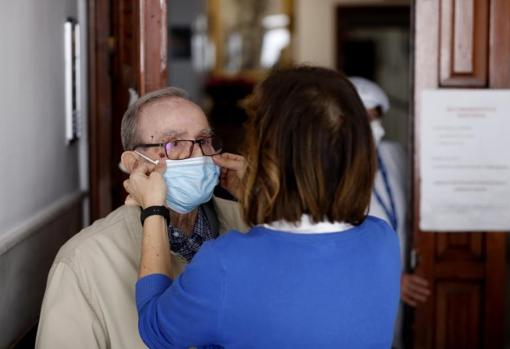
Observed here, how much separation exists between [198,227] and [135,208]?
0.20m

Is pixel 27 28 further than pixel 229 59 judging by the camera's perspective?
No

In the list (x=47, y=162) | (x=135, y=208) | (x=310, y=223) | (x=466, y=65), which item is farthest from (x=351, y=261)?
(x=466, y=65)

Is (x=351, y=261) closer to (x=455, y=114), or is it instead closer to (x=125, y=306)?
(x=125, y=306)

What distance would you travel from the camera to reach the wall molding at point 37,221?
1.97m

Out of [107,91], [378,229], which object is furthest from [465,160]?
[107,91]

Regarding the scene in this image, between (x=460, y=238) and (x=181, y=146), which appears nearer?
(x=181, y=146)

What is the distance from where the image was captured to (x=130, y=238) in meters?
1.79

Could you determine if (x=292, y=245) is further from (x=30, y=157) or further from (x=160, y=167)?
(x=30, y=157)

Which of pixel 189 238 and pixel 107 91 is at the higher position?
pixel 107 91

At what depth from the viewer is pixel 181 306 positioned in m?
1.29

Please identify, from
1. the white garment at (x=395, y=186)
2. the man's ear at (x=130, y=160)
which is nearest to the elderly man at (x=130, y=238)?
the man's ear at (x=130, y=160)

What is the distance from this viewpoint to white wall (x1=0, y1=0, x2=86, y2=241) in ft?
6.49

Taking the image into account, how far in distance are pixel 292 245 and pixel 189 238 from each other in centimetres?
64

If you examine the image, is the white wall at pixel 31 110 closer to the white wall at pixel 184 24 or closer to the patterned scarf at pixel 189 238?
the patterned scarf at pixel 189 238
